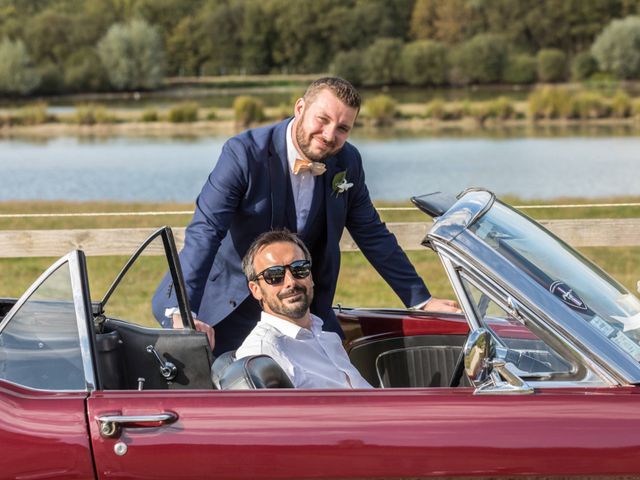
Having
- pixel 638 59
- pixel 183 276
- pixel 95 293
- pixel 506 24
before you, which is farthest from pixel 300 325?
pixel 506 24

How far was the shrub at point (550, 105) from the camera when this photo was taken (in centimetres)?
4438

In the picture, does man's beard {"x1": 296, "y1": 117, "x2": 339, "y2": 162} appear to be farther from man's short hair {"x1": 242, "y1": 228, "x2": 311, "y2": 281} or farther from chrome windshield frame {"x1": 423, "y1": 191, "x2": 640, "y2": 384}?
chrome windshield frame {"x1": 423, "y1": 191, "x2": 640, "y2": 384}

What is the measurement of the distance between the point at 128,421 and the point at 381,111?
144 ft

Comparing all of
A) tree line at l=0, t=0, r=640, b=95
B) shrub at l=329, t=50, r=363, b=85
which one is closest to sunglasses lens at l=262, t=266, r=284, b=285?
tree line at l=0, t=0, r=640, b=95

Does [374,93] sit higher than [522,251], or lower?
lower

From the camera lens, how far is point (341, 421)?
276 cm

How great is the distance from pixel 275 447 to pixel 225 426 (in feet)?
→ 0.45

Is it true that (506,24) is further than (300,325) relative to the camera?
Yes

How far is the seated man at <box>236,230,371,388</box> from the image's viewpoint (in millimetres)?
3432

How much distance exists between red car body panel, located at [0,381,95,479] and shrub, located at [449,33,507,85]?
7475cm

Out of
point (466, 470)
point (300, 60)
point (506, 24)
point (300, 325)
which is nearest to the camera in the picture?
point (466, 470)

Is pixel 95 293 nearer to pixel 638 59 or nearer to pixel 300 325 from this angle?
pixel 300 325

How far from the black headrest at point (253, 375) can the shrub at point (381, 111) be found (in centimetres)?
4319

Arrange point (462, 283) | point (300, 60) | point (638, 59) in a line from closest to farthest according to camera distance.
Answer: point (462, 283) < point (638, 59) < point (300, 60)
